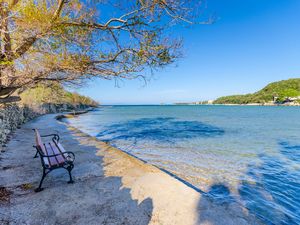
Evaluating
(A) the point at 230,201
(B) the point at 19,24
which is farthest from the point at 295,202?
(B) the point at 19,24

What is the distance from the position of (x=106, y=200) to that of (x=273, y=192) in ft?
15.3

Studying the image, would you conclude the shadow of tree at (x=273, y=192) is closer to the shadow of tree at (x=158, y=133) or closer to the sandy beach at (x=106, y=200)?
the sandy beach at (x=106, y=200)

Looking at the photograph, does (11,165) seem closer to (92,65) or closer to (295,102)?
(92,65)

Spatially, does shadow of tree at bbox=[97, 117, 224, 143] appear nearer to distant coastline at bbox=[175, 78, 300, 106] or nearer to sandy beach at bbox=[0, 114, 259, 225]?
sandy beach at bbox=[0, 114, 259, 225]

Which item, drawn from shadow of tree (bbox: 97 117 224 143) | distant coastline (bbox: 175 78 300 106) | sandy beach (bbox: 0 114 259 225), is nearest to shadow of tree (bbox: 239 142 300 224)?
sandy beach (bbox: 0 114 259 225)

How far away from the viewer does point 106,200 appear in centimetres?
330

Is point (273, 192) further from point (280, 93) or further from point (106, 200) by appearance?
point (280, 93)

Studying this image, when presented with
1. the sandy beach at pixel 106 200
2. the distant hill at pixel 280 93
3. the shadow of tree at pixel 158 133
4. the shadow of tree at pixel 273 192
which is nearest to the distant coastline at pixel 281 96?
the distant hill at pixel 280 93

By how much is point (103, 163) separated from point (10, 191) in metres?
2.42

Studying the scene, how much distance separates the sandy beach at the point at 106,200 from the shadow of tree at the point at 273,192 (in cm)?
61

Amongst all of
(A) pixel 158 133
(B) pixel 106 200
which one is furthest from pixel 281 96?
(B) pixel 106 200

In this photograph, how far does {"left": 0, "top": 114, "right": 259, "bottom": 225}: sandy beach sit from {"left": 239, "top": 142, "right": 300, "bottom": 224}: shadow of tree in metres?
0.61

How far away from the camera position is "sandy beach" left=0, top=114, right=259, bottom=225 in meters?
2.83

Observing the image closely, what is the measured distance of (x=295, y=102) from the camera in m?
90.1
